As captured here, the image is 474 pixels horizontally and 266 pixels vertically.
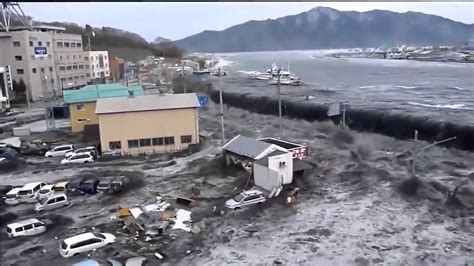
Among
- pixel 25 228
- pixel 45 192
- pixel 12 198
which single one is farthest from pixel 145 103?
pixel 25 228

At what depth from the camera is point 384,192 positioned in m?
7.38

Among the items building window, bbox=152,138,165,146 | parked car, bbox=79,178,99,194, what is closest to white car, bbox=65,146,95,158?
building window, bbox=152,138,165,146

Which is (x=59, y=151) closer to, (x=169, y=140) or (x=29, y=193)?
(x=169, y=140)

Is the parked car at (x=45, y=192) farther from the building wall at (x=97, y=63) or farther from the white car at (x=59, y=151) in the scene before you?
the building wall at (x=97, y=63)

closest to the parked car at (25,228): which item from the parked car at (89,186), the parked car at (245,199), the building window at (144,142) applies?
the parked car at (89,186)

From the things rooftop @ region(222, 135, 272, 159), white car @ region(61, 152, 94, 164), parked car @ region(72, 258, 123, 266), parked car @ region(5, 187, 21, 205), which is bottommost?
parked car @ region(72, 258, 123, 266)

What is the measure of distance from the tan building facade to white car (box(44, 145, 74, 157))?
98 cm

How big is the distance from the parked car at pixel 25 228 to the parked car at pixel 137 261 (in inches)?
65.2

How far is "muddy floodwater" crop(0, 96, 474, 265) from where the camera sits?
5.28 meters

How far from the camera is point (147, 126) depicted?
384 inches

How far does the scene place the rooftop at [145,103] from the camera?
31.8 feet

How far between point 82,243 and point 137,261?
791 millimetres

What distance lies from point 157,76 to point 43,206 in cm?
2156

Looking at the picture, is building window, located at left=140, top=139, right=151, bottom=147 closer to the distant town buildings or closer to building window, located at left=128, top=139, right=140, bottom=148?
building window, located at left=128, top=139, right=140, bottom=148
